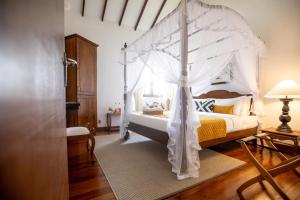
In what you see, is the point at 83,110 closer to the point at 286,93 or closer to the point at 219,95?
the point at 219,95

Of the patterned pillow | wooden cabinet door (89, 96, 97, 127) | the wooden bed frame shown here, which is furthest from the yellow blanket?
wooden cabinet door (89, 96, 97, 127)

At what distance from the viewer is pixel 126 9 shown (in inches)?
190

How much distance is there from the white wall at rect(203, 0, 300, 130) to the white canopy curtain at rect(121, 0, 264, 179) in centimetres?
31

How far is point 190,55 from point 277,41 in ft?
6.79

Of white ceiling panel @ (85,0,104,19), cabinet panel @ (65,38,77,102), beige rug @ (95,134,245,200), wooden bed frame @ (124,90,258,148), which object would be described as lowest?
beige rug @ (95,134,245,200)

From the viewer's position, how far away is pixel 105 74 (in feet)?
16.6

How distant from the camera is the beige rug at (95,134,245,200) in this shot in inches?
69.2

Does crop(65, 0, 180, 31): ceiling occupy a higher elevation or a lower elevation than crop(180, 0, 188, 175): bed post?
higher

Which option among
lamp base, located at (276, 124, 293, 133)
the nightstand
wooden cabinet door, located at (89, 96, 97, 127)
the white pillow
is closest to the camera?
the nightstand

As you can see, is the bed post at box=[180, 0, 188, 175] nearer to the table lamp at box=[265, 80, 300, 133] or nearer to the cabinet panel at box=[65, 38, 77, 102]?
the table lamp at box=[265, 80, 300, 133]

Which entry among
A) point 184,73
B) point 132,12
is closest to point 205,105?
point 184,73

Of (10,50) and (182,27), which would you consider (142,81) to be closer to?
(182,27)

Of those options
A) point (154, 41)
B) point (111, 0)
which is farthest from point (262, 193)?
point (111, 0)

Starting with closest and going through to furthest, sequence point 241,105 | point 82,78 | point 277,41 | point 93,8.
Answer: point 277,41
point 241,105
point 82,78
point 93,8
